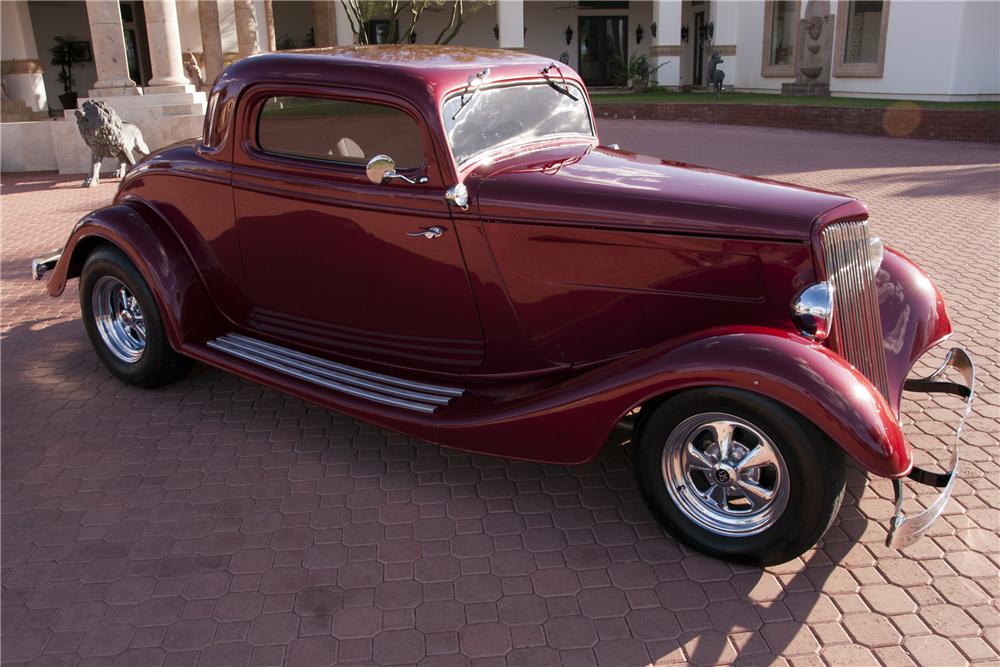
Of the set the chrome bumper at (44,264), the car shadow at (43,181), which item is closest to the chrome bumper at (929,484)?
the chrome bumper at (44,264)

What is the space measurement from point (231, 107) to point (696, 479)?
9.66 feet

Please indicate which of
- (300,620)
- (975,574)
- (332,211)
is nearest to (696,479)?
(975,574)

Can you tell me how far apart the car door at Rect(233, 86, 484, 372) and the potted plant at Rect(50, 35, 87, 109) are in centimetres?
2375

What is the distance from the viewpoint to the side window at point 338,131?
357cm

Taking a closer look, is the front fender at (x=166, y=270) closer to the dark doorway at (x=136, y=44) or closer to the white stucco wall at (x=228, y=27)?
the white stucco wall at (x=228, y=27)

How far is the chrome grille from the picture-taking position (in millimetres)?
3062

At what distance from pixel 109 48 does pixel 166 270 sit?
10.7 m

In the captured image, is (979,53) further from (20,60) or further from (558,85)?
(20,60)

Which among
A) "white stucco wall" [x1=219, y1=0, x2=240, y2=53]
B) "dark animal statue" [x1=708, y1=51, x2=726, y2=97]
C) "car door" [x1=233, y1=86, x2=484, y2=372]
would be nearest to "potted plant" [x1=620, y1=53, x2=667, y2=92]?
"dark animal statue" [x1=708, y1=51, x2=726, y2=97]

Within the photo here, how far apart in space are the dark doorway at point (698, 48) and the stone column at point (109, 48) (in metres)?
21.0

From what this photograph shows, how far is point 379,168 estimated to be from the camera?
3309mm

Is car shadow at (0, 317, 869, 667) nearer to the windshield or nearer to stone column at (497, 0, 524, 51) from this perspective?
the windshield

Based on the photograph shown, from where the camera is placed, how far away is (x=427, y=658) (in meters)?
2.57

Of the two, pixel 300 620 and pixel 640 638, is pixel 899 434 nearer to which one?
pixel 640 638
